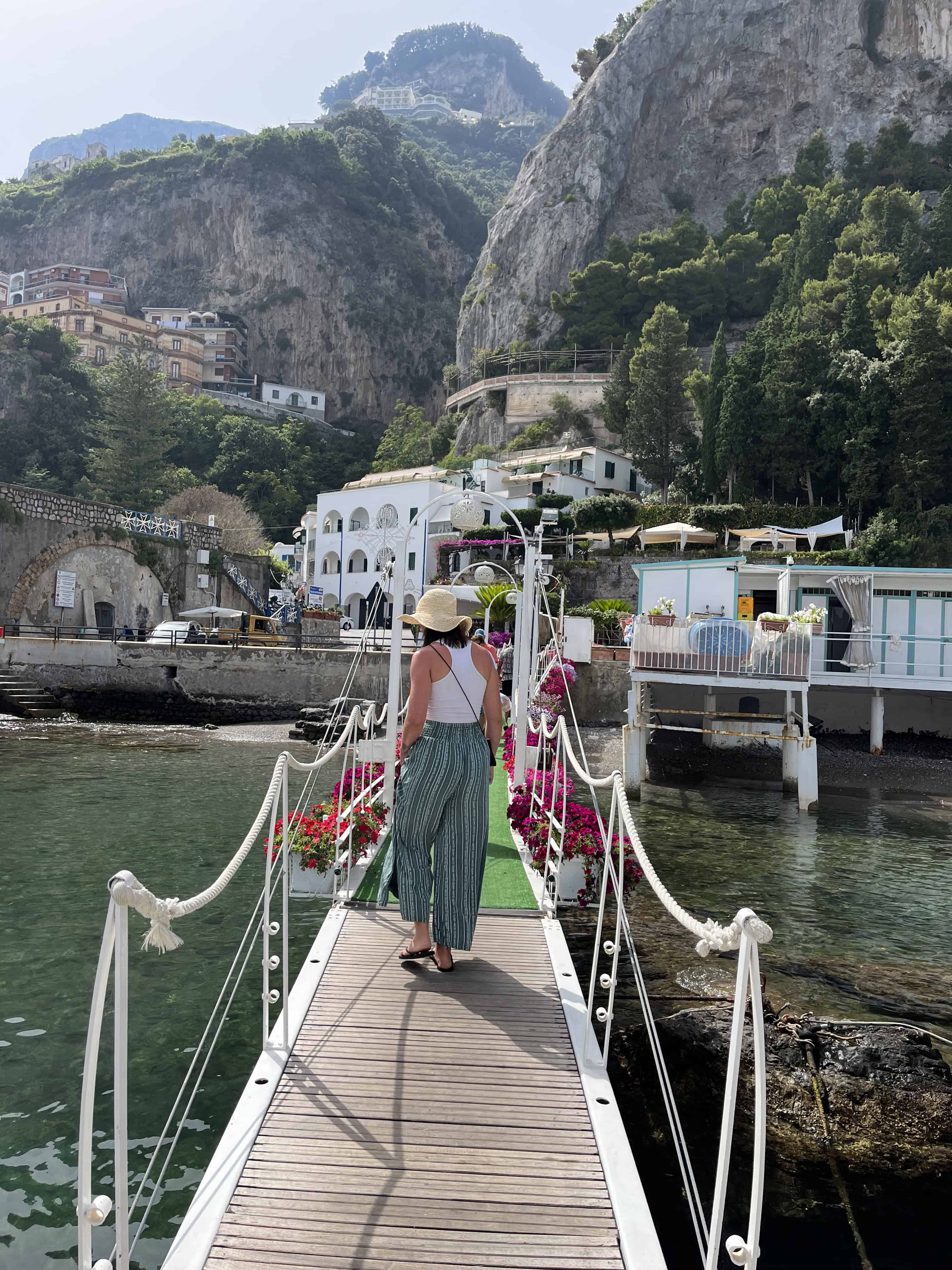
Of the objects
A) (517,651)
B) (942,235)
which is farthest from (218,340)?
(517,651)

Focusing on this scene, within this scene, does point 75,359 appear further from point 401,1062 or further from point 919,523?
point 401,1062

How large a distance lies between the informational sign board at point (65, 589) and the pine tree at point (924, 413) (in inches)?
1380

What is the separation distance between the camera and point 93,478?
6197cm

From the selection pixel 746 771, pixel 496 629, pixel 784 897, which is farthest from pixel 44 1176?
pixel 496 629

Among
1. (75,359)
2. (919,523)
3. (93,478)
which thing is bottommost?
(919,523)


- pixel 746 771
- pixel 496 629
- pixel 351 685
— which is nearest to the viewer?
pixel 746 771

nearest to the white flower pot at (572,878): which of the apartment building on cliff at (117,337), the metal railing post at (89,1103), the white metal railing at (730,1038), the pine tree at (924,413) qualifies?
the white metal railing at (730,1038)

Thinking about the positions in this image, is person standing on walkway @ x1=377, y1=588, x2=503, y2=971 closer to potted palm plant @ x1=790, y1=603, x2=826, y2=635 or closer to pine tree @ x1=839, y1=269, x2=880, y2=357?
potted palm plant @ x1=790, y1=603, x2=826, y2=635

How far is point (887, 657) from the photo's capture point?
2162 centimetres

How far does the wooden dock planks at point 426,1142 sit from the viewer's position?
2.98 metres

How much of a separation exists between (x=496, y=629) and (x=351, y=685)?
7.03 meters

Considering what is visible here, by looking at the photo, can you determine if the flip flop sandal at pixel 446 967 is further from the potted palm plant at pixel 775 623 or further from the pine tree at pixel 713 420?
the pine tree at pixel 713 420

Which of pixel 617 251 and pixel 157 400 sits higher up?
pixel 617 251

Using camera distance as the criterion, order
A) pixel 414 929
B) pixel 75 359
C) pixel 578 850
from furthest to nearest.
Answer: pixel 75 359
pixel 578 850
pixel 414 929
